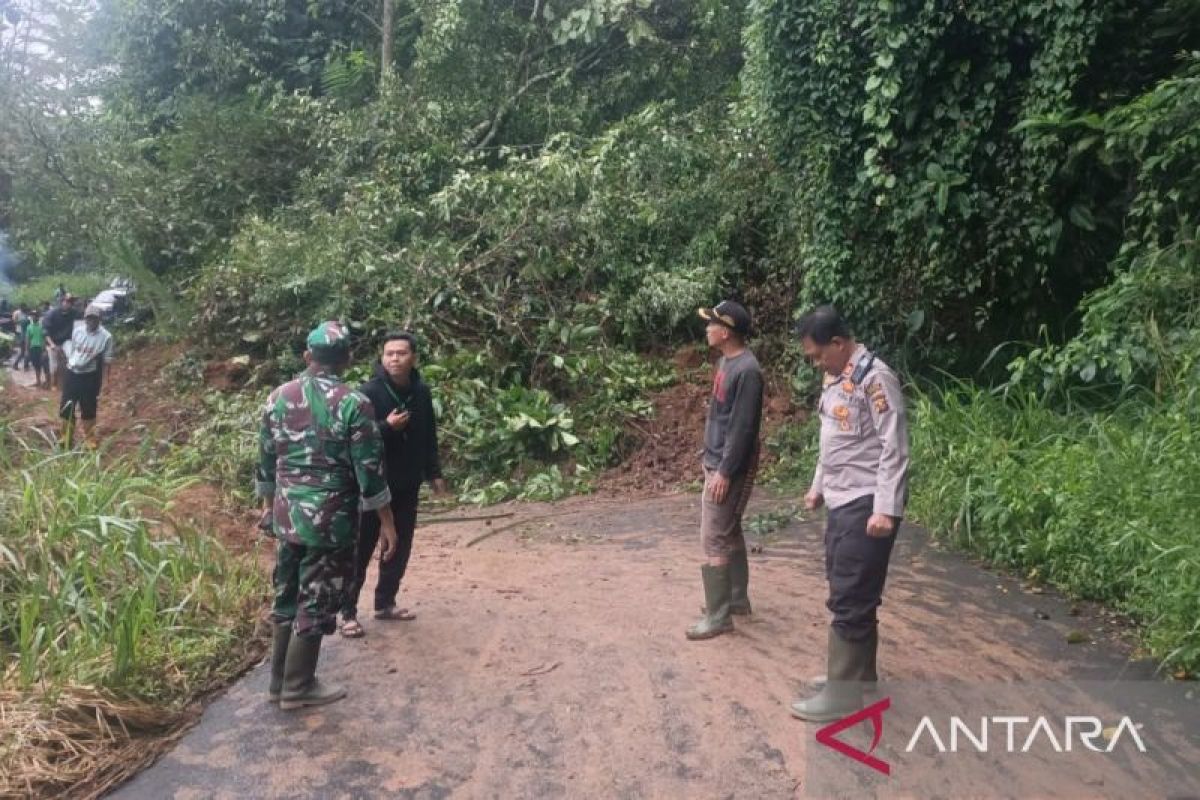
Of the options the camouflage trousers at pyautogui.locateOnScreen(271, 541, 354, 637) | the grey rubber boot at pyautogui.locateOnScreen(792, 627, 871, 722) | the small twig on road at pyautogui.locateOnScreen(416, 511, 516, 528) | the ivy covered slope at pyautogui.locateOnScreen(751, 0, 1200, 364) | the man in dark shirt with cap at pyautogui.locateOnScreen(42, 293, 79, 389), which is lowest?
the small twig on road at pyautogui.locateOnScreen(416, 511, 516, 528)

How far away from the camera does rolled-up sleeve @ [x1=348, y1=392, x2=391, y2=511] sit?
4.16m

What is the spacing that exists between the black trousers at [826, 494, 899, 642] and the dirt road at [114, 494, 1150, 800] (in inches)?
19.1

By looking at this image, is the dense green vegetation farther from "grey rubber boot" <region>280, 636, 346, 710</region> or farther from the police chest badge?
"grey rubber boot" <region>280, 636, 346, 710</region>

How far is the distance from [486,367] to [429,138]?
4.91 meters

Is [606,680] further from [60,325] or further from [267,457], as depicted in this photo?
[60,325]

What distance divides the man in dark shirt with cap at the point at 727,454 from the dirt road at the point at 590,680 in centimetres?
22

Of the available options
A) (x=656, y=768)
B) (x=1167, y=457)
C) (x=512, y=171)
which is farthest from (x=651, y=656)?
(x=512, y=171)

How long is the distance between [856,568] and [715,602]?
1176 mm

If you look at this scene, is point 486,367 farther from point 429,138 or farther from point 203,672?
point 203,672

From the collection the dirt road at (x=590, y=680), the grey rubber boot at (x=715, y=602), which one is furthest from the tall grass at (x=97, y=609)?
the grey rubber boot at (x=715, y=602)

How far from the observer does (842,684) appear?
391 cm

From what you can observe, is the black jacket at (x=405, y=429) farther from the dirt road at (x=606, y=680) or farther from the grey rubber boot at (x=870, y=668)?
the grey rubber boot at (x=870, y=668)

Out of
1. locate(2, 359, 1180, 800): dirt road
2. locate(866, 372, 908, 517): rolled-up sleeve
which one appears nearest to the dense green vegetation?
locate(2, 359, 1180, 800): dirt road

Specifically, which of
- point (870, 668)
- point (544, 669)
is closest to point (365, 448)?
point (544, 669)
